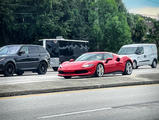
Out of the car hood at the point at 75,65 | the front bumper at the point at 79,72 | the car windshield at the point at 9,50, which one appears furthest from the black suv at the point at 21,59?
the front bumper at the point at 79,72

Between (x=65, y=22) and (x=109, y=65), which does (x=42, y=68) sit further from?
(x=65, y=22)

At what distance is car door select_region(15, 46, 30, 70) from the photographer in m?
21.1

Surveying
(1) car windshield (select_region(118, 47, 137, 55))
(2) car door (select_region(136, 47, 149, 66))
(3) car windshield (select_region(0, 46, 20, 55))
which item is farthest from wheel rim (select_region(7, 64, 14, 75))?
(2) car door (select_region(136, 47, 149, 66))

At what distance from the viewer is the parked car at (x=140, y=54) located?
2981 cm

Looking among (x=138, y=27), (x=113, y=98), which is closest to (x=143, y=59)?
(x=113, y=98)

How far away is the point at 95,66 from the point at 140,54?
44.5ft

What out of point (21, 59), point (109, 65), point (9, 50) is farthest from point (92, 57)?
point (9, 50)

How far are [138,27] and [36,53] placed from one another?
5485 cm

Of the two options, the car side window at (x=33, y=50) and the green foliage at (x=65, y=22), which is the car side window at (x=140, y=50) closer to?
the car side window at (x=33, y=50)

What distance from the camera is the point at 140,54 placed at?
98.8 ft

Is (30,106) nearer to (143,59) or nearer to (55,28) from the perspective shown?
(143,59)

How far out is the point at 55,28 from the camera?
52500 millimetres

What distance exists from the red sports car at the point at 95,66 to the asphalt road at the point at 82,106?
4.93 metres

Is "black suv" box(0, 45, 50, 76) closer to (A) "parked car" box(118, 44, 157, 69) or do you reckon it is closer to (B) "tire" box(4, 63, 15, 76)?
(B) "tire" box(4, 63, 15, 76)
